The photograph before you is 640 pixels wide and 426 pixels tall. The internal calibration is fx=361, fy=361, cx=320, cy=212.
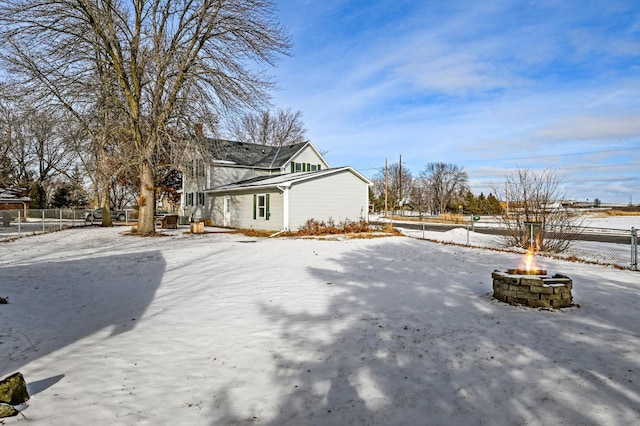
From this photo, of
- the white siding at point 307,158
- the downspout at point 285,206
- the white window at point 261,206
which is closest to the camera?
the downspout at point 285,206

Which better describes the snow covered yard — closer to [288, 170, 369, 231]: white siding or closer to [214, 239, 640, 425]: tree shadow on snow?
[214, 239, 640, 425]: tree shadow on snow

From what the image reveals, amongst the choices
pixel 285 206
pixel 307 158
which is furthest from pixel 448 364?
pixel 307 158

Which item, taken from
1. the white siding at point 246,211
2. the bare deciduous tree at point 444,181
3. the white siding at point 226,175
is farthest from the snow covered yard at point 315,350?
the bare deciduous tree at point 444,181

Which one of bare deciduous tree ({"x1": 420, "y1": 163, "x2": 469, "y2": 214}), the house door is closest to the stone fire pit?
the house door

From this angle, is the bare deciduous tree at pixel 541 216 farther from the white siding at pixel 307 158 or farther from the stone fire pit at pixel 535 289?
the white siding at pixel 307 158

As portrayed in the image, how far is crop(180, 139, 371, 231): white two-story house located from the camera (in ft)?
66.2

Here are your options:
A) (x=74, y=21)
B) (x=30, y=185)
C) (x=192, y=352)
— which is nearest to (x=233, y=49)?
(x=74, y=21)

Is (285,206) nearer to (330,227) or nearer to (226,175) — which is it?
(330,227)

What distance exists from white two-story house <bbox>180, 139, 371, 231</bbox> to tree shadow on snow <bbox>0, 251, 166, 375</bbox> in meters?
8.75

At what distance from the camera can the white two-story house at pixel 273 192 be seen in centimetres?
2019

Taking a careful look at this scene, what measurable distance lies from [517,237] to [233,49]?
16.1 m

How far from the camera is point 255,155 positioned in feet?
104

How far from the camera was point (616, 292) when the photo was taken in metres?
6.78

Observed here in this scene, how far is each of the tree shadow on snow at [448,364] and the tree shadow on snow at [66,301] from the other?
2.74 m
